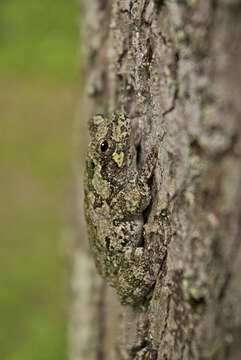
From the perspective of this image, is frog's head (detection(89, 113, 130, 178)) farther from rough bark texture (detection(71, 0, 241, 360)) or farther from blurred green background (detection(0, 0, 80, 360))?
blurred green background (detection(0, 0, 80, 360))

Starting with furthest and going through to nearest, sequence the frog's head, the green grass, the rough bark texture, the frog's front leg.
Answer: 1. the green grass
2. the frog's head
3. the frog's front leg
4. the rough bark texture

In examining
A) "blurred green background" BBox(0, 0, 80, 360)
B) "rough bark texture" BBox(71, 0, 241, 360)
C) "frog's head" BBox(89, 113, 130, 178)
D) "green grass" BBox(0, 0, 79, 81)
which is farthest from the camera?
"green grass" BBox(0, 0, 79, 81)

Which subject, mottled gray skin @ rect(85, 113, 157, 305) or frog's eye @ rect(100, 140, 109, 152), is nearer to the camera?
mottled gray skin @ rect(85, 113, 157, 305)

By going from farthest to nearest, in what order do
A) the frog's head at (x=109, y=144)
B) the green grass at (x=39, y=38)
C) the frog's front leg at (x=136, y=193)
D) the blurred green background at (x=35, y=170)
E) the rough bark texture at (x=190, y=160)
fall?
the green grass at (x=39, y=38)
the blurred green background at (x=35, y=170)
the frog's head at (x=109, y=144)
the frog's front leg at (x=136, y=193)
the rough bark texture at (x=190, y=160)

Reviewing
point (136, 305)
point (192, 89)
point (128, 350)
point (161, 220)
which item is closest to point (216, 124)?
point (192, 89)

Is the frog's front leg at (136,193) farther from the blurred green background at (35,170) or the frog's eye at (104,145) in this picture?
the blurred green background at (35,170)

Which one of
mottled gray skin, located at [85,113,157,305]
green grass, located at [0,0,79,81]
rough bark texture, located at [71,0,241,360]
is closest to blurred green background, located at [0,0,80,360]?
green grass, located at [0,0,79,81]

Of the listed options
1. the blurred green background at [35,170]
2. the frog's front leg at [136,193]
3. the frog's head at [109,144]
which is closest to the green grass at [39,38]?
the blurred green background at [35,170]
